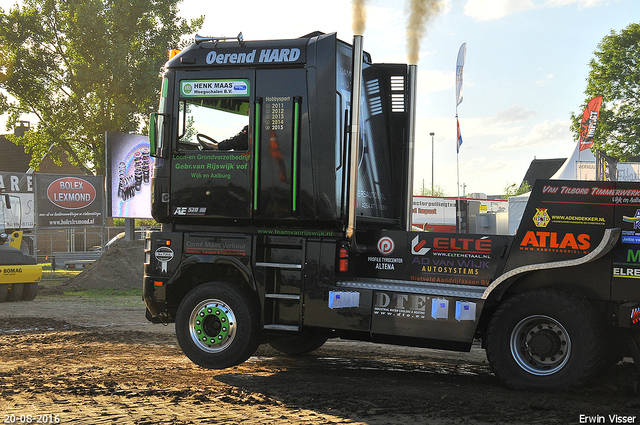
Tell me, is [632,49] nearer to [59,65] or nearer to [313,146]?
[59,65]

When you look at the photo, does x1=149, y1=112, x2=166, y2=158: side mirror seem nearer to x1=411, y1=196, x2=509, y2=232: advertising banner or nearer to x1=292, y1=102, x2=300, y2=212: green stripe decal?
x1=292, y1=102, x2=300, y2=212: green stripe decal

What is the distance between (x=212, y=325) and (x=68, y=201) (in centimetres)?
2170

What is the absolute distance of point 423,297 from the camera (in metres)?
6.35

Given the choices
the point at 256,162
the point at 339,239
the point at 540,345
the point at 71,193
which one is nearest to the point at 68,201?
the point at 71,193

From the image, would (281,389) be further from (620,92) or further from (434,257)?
(620,92)

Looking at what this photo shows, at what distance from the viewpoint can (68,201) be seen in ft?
87.1

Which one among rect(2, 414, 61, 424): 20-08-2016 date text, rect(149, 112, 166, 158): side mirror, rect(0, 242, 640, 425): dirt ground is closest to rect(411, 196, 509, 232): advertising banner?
rect(0, 242, 640, 425): dirt ground

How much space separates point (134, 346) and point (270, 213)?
11.1ft

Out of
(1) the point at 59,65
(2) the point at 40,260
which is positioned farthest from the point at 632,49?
(2) the point at 40,260

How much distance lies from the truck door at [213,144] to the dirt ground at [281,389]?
1.94 m

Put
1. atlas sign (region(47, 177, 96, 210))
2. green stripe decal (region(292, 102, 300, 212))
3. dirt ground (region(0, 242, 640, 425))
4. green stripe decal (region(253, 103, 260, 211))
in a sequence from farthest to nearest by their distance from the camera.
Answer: atlas sign (region(47, 177, 96, 210)), green stripe decal (region(253, 103, 260, 211)), green stripe decal (region(292, 102, 300, 212)), dirt ground (region(0, 242, 640, 425))

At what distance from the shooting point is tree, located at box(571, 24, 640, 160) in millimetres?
38156

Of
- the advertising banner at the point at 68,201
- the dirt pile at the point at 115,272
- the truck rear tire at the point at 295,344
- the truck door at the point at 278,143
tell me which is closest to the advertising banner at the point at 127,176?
the dirt pile at the point at 115,272

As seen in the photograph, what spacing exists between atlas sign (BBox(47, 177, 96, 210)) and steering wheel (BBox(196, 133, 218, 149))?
21.1 meters
